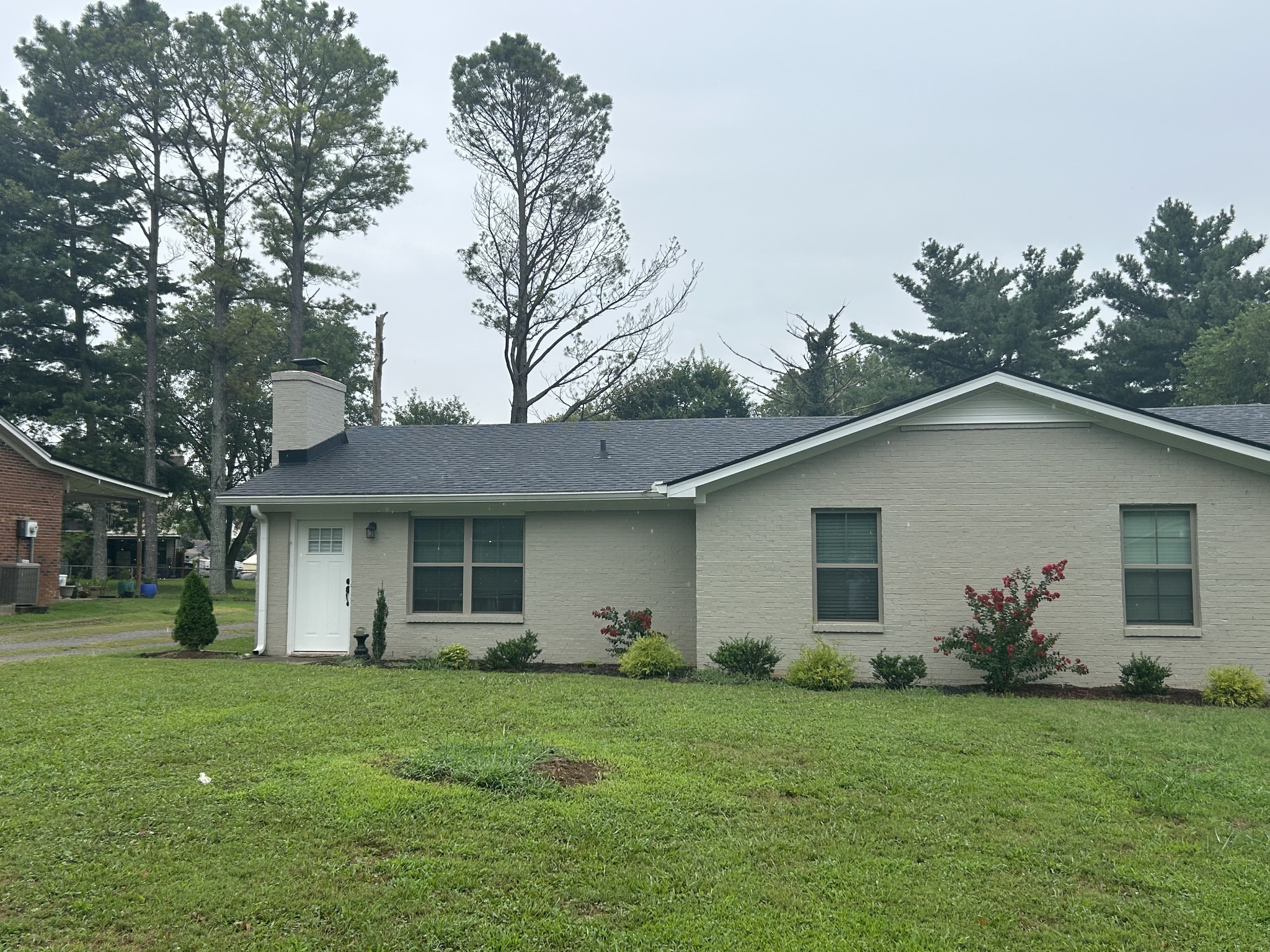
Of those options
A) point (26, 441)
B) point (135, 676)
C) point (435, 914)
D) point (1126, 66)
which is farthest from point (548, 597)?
point (26, 441)

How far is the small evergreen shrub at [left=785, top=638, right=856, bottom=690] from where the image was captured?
36.6ft

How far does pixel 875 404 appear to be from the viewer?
38500mm

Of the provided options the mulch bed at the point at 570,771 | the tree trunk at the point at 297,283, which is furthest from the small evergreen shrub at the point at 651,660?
the tree trunk at the point at 297,283

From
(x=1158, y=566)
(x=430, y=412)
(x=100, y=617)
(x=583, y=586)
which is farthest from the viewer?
(x=430, y=412)

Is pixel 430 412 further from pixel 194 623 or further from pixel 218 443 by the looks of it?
pixel 194 623

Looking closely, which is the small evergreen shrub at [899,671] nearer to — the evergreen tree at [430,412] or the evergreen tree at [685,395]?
the evergreen tree at [685,395]

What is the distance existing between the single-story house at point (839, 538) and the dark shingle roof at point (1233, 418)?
0.06 meters

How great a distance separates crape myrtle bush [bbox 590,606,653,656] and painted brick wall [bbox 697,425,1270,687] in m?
1.16

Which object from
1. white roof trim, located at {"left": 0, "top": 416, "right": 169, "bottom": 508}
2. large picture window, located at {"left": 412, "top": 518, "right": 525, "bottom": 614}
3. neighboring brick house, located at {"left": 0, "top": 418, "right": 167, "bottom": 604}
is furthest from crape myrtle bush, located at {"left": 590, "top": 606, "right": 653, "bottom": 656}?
neighboring brick house, located at {"left": 0, "top": 418, "right": 167, "bottom": 604}

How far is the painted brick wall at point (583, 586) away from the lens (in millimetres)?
13633

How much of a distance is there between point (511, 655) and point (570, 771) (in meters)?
6.41

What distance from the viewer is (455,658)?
13.1m

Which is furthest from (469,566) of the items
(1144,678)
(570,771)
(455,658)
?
(1144,678)

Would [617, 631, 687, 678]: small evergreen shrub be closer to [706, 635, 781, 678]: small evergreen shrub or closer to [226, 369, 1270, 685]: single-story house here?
[226, 369, 1270, 685]: single-story house
